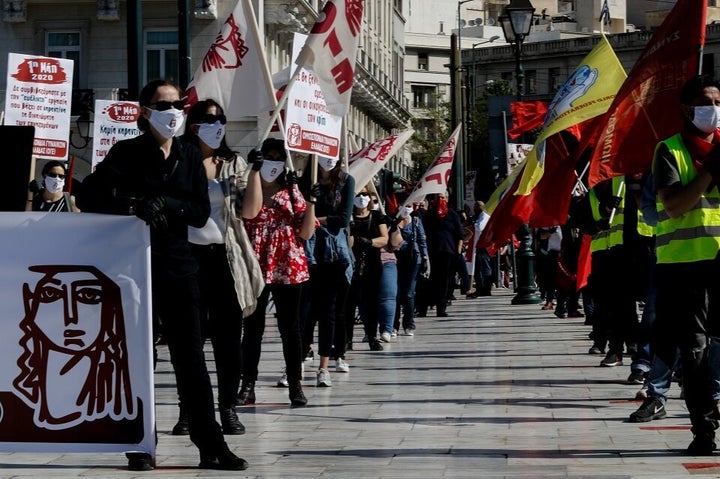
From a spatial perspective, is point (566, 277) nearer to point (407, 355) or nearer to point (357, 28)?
point (407, 355)

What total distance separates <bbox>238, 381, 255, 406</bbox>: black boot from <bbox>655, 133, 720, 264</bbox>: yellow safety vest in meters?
3.73

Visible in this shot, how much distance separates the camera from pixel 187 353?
26.2ft

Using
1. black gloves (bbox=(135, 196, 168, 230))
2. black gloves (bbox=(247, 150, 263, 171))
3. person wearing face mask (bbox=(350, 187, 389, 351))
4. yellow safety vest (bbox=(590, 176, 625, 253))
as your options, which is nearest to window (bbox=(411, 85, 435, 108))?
person wearing face mask (bbox=(350, 187, 389, 351))

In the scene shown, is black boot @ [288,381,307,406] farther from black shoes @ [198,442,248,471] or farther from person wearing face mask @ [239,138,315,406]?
black shoes @ [198,442,248,471]

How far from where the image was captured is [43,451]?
7.38 metres

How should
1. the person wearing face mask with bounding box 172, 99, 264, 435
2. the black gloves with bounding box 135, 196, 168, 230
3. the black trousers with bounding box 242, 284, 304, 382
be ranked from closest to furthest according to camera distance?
the black gloves with bounding box 135, 196, 168, 230 → the person wearing face mask with bounding box 172, 99, 264, 435 → the black trousers with bounding box 242, 284, 304, 382

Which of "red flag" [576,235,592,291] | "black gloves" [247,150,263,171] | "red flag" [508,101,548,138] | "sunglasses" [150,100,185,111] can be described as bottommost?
"red flag" [576,235,592,291]

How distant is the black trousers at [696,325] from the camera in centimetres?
836

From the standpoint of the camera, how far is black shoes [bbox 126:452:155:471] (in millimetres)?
7977

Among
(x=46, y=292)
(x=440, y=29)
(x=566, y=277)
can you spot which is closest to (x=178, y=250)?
(x=46, y=292)

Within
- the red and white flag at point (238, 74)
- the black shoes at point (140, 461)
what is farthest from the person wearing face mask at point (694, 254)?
the red and white flag at point (238, 74)

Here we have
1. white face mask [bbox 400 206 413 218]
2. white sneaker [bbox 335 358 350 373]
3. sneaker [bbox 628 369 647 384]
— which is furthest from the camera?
white face mask [bbox 400 206 413 218]

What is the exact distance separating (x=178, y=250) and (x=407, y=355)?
347 inches

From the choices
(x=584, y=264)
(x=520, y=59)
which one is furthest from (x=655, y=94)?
(x=520, y=59)
